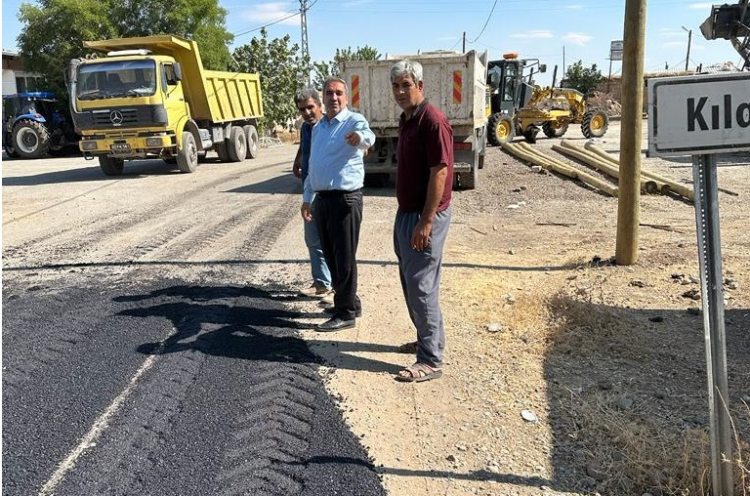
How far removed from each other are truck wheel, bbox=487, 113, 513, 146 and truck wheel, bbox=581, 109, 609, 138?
4.06 m

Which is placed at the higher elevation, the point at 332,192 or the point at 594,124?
the point at 594,124

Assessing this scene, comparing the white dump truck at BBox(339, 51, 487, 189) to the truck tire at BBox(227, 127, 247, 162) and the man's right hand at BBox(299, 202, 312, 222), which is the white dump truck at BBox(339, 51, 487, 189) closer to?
the man's right hand at BBox(299, 202, 312, 222)

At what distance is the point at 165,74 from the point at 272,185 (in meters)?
4.09

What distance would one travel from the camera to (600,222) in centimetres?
833

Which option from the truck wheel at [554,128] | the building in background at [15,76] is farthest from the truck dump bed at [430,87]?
the building in background at [15,76]

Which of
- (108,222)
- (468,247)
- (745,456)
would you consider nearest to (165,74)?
(108,222)

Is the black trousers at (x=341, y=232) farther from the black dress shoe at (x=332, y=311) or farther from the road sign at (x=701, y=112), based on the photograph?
the road sign at (x=701, y=112)

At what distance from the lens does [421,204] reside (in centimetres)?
363

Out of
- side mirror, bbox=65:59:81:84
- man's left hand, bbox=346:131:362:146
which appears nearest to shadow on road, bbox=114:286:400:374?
man's left hand, bbox=346:131:362:146

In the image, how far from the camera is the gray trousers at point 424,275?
3.64 m

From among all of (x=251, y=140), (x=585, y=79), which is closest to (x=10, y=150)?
(x=251, y=140)

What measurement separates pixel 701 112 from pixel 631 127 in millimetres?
3687

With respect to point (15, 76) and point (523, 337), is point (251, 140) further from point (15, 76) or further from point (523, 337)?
point (15, 76)

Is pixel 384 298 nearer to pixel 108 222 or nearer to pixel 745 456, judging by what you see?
pixel 745 456
